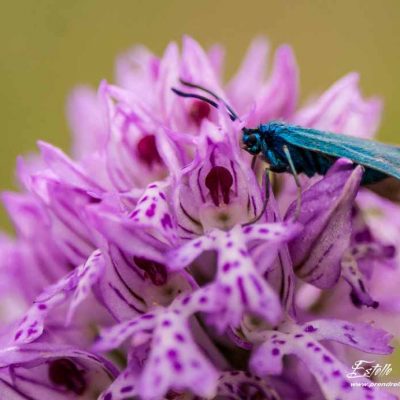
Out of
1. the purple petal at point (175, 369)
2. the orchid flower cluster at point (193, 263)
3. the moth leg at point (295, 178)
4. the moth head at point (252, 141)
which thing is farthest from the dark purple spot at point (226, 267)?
the moth head at point (252, 141)

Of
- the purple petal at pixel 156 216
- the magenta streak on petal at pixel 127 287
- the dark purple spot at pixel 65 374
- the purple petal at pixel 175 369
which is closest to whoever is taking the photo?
the purple petal at pixel 175 369

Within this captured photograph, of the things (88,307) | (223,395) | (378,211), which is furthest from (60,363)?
(378,211)

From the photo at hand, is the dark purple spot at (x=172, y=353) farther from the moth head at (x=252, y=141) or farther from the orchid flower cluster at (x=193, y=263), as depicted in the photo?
the moth head at (x=252, y=141)

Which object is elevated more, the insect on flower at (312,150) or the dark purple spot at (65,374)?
the insect on flower at (312,150)

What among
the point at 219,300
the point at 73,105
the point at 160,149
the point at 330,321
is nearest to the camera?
the point at 219,300

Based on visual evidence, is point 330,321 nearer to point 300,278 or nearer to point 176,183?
point 300,278

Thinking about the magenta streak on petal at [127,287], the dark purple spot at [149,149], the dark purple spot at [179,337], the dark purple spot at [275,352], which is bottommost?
the dark purple spot at [275,352]
